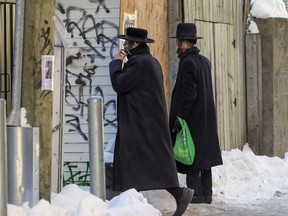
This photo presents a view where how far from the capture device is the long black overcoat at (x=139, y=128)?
6.57 m

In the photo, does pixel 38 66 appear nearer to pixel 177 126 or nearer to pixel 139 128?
pixel 139 128

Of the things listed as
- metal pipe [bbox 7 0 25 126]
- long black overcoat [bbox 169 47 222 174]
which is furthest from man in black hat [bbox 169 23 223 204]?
metal pipe [bbox 7 0 25 126]

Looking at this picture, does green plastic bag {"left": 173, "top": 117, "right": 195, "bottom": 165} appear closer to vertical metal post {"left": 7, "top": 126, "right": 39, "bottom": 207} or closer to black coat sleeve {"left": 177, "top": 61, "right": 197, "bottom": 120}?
black coat sleeve {"left": 177, "top": 61, "right": 197, "bottom": 120}

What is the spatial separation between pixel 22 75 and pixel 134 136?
6.55 feet

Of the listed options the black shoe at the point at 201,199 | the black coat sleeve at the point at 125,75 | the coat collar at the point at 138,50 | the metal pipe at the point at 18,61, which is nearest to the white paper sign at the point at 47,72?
the metal pipe at the point at 18,61

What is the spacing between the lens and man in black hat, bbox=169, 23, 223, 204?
7809mm

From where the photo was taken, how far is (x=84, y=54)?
7930mm

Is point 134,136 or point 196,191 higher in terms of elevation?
point 134,136

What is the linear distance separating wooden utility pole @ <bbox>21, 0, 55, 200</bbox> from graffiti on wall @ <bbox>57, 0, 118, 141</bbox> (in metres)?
2.97

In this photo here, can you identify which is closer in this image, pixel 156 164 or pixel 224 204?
pixel 156 164

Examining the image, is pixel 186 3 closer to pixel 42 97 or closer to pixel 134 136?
pixel 134 136

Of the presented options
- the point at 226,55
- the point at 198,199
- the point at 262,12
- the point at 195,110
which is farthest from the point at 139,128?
the point at 262,12

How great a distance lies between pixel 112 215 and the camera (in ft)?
16.5

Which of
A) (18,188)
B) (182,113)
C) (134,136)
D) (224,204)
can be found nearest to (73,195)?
(18,188)
